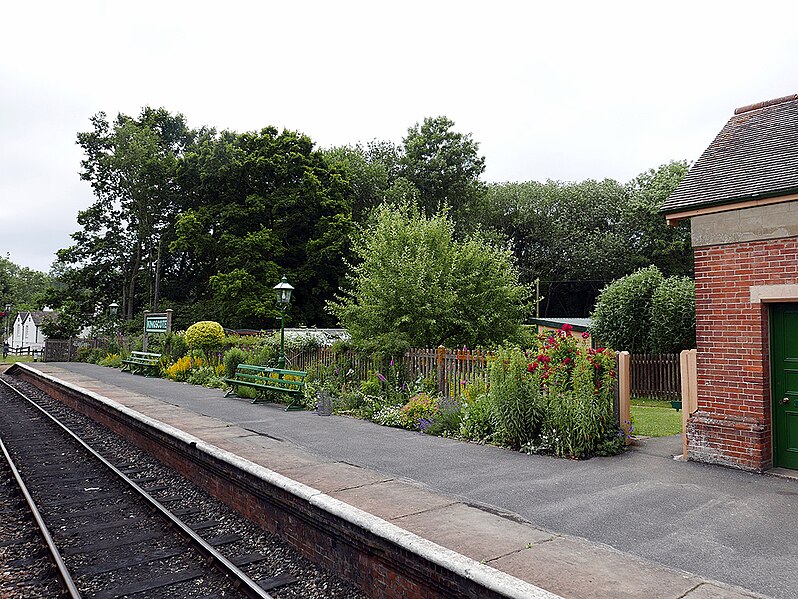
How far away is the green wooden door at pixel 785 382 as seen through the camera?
7.45 metres

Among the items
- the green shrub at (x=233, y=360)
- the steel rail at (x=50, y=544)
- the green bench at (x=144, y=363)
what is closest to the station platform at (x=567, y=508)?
the steel rail at (x=50, y=544)

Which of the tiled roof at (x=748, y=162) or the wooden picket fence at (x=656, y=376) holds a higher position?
the tiled roof at (x=748, y=162)

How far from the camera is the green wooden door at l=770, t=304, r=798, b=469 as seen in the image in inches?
293

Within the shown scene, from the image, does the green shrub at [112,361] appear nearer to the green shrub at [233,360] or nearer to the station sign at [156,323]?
the station sign at [156,323]

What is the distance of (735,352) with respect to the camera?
776 centimetres

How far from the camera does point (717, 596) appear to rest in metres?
4.07

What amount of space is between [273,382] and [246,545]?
8.70m

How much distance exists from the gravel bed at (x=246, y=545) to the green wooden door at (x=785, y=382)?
19.0ft

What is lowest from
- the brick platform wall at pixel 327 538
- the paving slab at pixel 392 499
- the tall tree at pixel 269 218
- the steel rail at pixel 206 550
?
the steel rail at pixel 206 550

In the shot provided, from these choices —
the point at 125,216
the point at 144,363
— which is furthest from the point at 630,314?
the point at 125,216

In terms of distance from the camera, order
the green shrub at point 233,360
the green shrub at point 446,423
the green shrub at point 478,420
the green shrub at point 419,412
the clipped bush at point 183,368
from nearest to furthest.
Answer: the green shrub at point 478,420 → the green shrub at point 446,423 → the green shrub at point 419,412 → the green shrub at point 233,360 → the clipped bush at point 183,368

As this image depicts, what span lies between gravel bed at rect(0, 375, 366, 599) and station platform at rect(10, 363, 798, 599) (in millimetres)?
706

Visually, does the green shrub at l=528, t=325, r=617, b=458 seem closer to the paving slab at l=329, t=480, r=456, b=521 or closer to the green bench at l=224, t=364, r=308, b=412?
the paving slab at l=329, t=480, r=456, b=521

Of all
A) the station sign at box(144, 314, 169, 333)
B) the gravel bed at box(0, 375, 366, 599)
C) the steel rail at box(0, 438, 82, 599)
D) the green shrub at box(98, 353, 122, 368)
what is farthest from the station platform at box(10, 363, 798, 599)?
the green shrub at box(98, 353, 122, 368)
